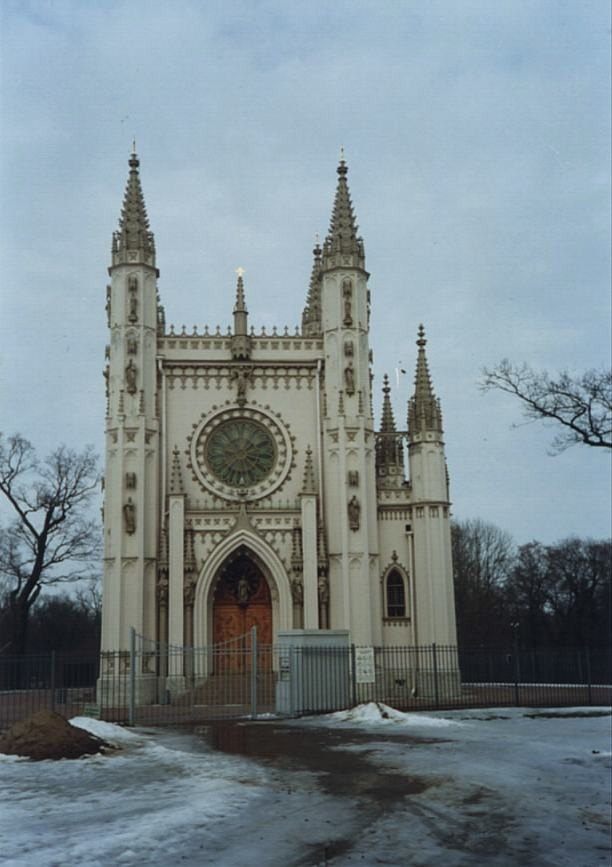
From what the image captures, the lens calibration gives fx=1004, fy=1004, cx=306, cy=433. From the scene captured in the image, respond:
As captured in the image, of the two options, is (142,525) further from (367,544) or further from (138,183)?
(138,183)

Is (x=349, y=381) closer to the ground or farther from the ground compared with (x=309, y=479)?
farther from the ground

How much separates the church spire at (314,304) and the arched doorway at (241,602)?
394 inches

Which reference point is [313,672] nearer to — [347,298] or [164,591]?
[164,591]

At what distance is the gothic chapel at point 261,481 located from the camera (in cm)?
3625

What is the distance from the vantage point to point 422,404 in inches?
1596

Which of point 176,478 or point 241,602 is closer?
point 176,478

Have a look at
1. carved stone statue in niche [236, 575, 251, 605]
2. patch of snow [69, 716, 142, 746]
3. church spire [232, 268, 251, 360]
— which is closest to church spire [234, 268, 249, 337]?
church spire [232, 268, 251, 360]

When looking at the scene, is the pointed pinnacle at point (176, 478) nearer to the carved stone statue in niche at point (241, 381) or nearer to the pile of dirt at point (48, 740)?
the carved stone statue in niche at point (241, 381)

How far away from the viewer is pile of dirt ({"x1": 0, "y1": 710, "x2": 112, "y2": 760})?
16.1 m

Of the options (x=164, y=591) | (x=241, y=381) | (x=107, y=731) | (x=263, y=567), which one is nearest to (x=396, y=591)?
(x=263, y=567)

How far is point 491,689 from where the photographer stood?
4047 centimetres

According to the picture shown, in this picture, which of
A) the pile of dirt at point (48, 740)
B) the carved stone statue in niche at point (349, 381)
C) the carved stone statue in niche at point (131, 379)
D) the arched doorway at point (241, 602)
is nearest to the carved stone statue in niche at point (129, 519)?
the arched doorway at point (241, 602)

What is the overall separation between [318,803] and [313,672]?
49.9 ft

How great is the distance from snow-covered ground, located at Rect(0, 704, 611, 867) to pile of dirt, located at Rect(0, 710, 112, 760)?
379 millimetres
